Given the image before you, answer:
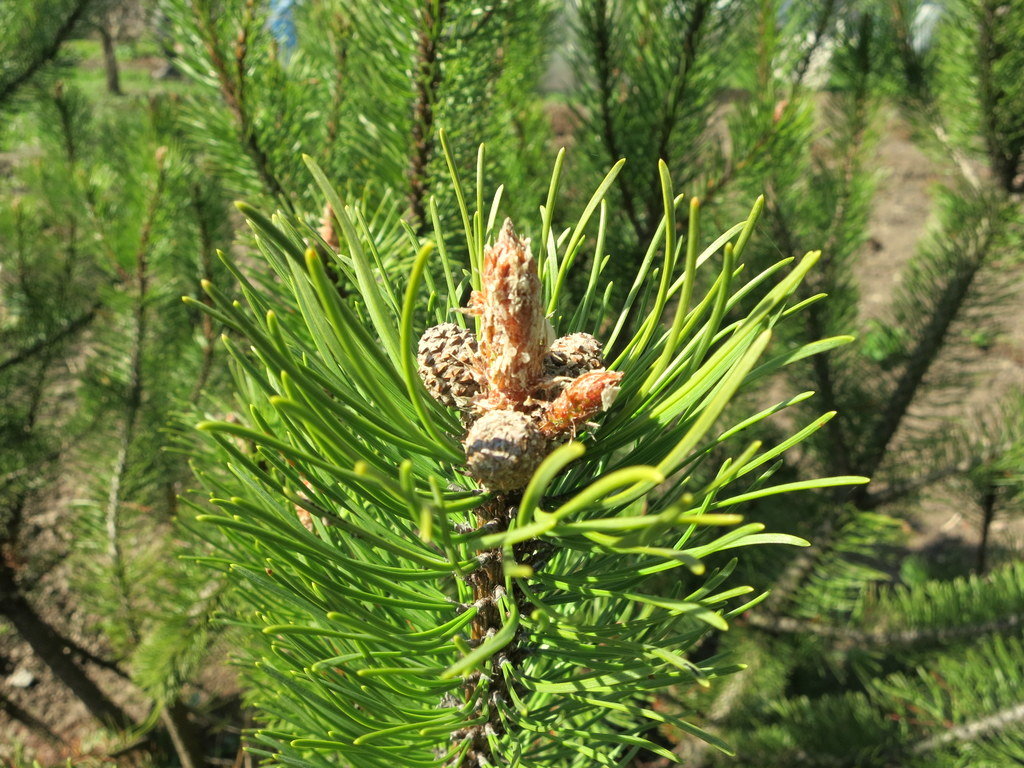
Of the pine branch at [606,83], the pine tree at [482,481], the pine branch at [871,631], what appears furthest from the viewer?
the pine branch at [871,631]


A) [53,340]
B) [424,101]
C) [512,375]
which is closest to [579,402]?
[512,375]

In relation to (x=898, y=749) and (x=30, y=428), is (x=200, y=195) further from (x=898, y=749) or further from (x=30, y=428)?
(x=898, y=749)

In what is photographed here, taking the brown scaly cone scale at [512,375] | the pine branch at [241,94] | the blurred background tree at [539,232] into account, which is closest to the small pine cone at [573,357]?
the brown scaly cone scale at [512,375]

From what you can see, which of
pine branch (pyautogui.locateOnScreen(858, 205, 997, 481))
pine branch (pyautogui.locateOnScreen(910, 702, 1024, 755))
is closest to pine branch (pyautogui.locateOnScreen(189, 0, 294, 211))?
pine branch (pyautogui.locateOnScreen(858, 205, 997, 481))

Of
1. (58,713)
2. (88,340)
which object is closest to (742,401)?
(88,340)

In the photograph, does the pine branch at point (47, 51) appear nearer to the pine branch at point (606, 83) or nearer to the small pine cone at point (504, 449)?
the pine branch at point (606, 83)

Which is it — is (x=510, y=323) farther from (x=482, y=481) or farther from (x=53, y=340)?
(x=53, y=340)
